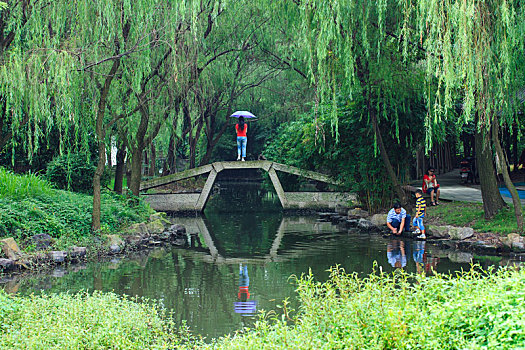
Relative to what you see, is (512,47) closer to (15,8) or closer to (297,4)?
(297,4)

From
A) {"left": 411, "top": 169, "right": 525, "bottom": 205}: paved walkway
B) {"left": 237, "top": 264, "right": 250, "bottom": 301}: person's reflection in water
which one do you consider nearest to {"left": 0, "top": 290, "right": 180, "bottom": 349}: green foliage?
{"left": 237, "top": 264, "right": 250, "bottom": 301}: person's reflection in water

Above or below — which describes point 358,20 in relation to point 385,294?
above

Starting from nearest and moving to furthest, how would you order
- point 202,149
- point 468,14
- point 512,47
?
point 468,14, point 512,47, point 202,149

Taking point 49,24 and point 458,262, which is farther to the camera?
point 49,24

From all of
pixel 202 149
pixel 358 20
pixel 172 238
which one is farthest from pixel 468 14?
pixel 202 149

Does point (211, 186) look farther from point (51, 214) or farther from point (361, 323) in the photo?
point (361, 323)

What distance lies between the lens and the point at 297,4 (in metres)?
15.5

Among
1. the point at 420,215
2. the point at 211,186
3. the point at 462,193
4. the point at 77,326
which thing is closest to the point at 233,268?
the point at 420,215

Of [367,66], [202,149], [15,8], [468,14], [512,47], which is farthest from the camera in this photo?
[202,149]

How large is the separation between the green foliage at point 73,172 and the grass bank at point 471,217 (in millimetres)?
9812

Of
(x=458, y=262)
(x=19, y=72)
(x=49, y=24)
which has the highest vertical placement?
(x=49, y=24)

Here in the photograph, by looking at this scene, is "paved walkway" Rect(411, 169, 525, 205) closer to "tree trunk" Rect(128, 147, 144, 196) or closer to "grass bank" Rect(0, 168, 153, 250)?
"tree trunk" Rect(128, 147, 144, 196)

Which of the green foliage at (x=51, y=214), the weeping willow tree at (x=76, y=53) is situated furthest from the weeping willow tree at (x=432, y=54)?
the green foliage at (x=51, y=214)

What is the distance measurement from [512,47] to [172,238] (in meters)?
9.95
